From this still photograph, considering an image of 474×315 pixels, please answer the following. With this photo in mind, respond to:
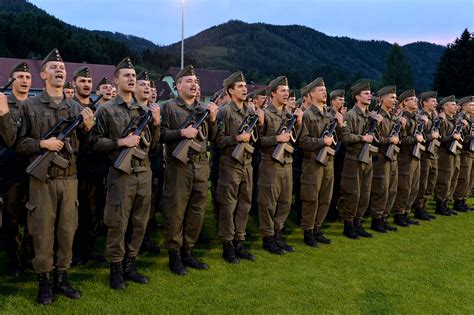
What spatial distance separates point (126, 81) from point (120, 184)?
4.04ft

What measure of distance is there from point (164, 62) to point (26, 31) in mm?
32184

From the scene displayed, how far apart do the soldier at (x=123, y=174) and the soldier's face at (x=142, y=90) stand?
0.23 meters

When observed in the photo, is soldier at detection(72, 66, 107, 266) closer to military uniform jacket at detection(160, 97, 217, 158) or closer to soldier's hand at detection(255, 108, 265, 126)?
military uniform jacket at detection(160, 97, 217, 158)

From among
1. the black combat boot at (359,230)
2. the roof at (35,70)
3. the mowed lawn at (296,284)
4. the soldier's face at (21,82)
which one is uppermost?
the roof at (35,70)

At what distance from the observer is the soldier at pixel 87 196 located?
20.1 ft

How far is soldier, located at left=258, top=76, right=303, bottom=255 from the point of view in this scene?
668 centimetres

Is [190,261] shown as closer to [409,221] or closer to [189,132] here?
[189,132]

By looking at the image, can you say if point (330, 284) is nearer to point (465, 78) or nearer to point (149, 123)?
point (149, 123)

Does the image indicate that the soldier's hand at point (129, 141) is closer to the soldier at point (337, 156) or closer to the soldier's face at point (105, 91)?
the soldier's face at point (105, 91)

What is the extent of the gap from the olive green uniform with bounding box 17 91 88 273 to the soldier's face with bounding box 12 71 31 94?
2.77 feet

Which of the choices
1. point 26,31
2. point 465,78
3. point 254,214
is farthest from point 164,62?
point 254,214

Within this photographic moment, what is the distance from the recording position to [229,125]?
254 inches

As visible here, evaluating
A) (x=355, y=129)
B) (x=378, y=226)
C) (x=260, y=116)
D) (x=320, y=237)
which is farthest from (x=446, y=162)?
(x=260, y=116)

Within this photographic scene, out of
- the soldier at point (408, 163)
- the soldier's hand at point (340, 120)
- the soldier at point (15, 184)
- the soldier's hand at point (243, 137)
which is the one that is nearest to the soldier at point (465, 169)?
the soldier at point (408, 163)
